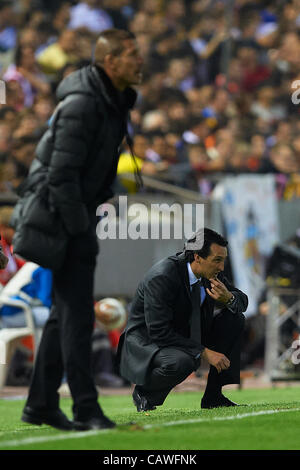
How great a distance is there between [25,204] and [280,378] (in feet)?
23.1

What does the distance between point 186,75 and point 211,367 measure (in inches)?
436

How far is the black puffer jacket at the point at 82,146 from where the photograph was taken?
5566mm

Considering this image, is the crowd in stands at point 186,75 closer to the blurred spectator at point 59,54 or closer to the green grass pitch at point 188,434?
the blurred spectator at point 59,54

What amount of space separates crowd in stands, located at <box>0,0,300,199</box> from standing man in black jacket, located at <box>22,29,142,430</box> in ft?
24.0

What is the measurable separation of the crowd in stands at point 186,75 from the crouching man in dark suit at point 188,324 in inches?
231

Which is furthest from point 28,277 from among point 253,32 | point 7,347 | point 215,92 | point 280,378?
point 253,32

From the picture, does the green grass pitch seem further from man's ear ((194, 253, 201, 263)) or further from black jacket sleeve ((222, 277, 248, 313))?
man's ear ((194, 253, 201, 263))

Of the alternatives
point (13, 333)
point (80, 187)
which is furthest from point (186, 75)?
point (80, 187)

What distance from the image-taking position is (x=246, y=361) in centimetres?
1390

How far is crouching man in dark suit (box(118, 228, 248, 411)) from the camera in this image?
7.21 metres

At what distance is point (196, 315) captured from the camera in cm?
735

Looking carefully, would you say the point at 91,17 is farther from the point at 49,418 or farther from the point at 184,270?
the point at 49,418

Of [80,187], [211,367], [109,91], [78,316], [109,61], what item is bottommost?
[211,367]

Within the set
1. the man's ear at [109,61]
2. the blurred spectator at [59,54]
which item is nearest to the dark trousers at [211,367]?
the man's ear at [109,61]
